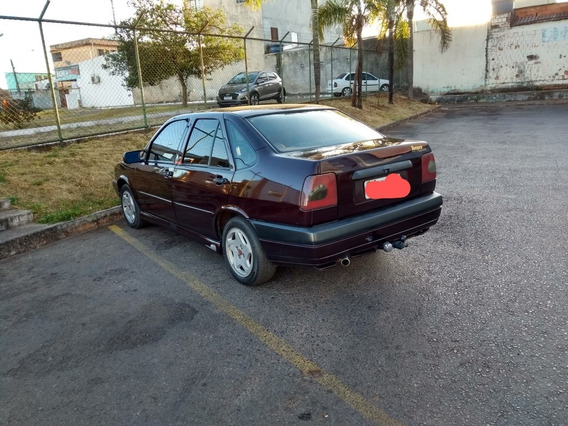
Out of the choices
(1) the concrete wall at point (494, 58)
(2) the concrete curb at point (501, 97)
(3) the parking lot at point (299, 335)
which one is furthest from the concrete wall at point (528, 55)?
(3) the parking lot at point (299, 335)

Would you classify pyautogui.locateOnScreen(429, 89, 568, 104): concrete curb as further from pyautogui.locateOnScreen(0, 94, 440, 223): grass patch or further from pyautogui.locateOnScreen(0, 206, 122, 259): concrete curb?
pyautogui.locateOnScreen(0, 206, 122, 259): concrete curb

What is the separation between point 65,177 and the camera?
7.29 meters

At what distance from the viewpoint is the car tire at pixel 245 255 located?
3604mm

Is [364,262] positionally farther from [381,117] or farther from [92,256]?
[381,117]

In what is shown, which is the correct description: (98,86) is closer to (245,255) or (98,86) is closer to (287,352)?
(245,255)

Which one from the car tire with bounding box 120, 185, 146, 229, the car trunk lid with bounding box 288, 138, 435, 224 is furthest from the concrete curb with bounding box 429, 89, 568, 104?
the car tire with bounding box 120, 185, 146, 229

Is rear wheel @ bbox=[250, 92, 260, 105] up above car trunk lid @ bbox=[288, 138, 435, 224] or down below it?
above

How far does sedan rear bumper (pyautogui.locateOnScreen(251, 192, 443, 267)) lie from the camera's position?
3.20 m

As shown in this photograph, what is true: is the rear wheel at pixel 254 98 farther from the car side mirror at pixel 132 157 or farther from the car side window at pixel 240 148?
the car side window at pixel 240 148

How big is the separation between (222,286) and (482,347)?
2162 millimetres

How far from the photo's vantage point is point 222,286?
390cm

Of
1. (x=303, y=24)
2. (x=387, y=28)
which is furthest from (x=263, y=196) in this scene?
(x=303, y=24)

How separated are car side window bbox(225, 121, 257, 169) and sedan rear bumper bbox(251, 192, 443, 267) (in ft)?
1.70

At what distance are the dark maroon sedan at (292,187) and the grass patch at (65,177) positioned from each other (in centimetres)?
251
